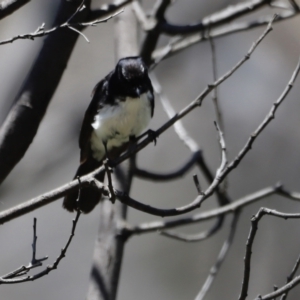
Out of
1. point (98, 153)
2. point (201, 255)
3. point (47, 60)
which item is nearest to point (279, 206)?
point (201, 255)

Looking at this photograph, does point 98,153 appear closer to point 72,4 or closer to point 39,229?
point 72,4

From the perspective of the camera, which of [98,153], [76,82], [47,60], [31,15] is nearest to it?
[47,60]

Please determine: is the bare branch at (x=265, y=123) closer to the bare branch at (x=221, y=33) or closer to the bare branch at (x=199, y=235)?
the bare branch at (x=199, y=235)

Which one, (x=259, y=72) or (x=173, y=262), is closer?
(x=173, y=262)

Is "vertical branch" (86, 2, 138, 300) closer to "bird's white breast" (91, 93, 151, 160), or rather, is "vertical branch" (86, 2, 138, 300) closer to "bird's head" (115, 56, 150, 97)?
"bird's white breast" (91, 93, 151, 160)

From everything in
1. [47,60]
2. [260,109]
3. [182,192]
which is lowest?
[47,60]

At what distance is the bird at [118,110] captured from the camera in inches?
150

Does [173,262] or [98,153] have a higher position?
[173,262]

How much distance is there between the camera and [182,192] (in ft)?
22.9

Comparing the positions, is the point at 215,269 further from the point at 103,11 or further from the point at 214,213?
the point at 103,11

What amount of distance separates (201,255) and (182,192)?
0.68 m

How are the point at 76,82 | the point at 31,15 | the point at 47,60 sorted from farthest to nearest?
the point at 76,82 → the point at 31,15 → the point at 47,60

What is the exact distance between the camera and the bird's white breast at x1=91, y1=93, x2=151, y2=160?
3.86 meters

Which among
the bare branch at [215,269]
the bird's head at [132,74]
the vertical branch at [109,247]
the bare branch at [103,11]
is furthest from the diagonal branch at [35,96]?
the bare branch at [215,269]
